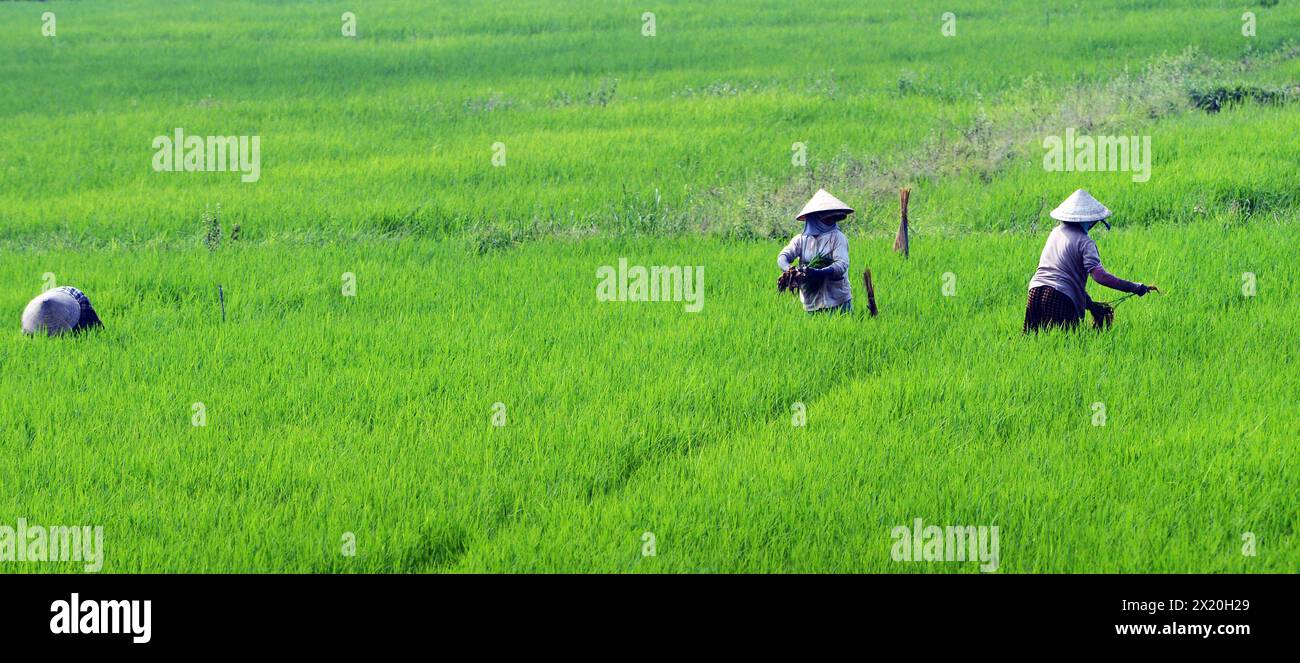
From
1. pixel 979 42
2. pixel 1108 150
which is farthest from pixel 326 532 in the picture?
pixel 979 42

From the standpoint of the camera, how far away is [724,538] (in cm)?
533

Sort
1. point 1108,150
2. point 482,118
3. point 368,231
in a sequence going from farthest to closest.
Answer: point 482,118
point 1108,150
point 368,231

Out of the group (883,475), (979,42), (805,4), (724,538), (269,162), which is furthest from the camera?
(805,4)

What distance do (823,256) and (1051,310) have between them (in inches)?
64.9

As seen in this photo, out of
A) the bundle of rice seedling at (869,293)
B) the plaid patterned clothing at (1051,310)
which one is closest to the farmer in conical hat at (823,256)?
the bundle of rice seedling at (869,293)

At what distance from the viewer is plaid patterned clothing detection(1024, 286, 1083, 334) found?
26.4 ft

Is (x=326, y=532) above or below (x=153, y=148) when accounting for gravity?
below

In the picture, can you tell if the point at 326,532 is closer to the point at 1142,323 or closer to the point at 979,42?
the point at 1142,323

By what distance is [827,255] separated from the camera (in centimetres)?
863

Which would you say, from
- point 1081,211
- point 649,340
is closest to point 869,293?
point 1081,211
